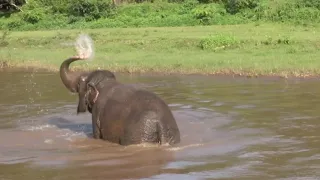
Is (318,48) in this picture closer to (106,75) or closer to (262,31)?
(262,31)

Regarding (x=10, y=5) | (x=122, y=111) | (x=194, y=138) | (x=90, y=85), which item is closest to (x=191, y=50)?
(x=194, y=138)

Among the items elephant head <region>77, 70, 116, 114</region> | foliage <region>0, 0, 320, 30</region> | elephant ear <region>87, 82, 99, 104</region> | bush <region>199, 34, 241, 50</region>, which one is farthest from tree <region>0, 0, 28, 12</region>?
elephant ear <region>87, 82, 99, 104</region>

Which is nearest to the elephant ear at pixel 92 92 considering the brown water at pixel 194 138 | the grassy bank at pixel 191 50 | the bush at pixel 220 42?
the brown water at pixel 194 138

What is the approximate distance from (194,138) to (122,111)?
4.02 feet

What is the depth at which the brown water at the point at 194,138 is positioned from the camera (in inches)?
267

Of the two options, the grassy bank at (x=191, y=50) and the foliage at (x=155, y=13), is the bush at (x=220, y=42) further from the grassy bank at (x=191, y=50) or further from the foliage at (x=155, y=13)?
the foliage at (x=155, y=13)

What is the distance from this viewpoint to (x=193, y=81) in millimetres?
14344

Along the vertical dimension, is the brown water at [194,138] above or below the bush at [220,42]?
below

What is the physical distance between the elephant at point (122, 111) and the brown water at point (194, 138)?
0.53ft

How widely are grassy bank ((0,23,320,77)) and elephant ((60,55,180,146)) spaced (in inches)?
253

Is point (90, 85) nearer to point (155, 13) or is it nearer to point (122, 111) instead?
point (122, 111)

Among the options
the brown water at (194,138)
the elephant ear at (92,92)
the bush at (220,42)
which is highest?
the elephant ear at (92,92)

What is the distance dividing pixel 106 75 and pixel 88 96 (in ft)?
1.34

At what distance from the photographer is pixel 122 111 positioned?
794 cm
